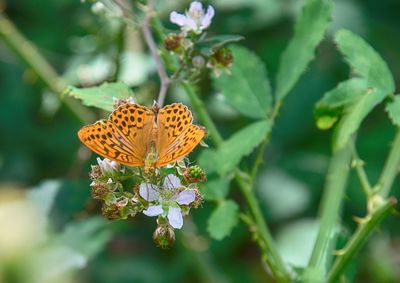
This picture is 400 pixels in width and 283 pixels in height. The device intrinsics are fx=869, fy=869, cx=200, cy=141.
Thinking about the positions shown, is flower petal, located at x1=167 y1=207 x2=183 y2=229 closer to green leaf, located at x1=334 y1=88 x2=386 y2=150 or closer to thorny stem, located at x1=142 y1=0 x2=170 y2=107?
thorny stem, located at x1=142 y1=0 x2=170 y2=107

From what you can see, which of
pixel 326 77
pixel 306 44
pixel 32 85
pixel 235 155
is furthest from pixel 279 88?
pixel 32 85

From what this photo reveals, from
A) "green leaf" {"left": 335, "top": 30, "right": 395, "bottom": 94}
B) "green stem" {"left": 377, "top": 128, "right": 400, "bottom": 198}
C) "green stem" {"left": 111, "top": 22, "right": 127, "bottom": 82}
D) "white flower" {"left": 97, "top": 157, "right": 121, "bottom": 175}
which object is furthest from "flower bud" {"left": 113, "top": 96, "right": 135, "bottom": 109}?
"green stem" {"left": 111, "top": 22, "right": 127, "bottom": 82}

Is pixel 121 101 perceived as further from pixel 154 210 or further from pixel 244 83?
pixel 244 83

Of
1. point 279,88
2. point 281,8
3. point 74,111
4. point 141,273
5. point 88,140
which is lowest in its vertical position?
point 141,273

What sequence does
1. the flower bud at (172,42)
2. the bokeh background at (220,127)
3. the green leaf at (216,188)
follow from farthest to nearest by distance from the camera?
the bokeh background at (220,127) < the green leaf at (216,188) < the flower bud at (172,42)

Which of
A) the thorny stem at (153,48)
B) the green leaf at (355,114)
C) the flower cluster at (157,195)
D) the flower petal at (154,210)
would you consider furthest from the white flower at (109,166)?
the green leaf at (355,114)

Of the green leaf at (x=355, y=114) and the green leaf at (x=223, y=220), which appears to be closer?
the green leaf at (x=355, y=114)

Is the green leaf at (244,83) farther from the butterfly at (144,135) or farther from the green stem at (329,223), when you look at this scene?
the butterfly at (144,135)

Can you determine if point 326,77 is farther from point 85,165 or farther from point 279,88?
point 279,88
